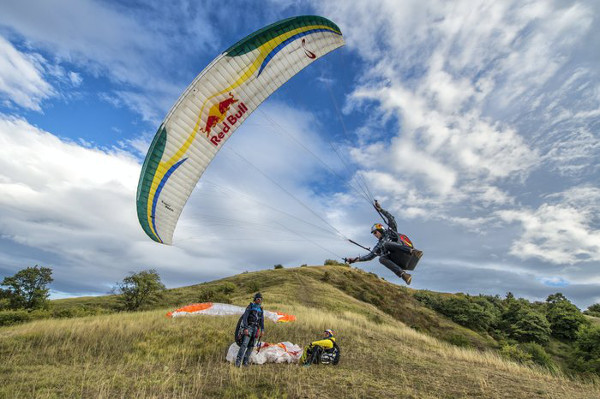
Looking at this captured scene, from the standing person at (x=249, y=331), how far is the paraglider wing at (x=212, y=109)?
5.34 metres

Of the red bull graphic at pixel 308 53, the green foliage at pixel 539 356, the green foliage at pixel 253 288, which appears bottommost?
the green foliage at pixel 539 356

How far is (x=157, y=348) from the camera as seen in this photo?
948cm

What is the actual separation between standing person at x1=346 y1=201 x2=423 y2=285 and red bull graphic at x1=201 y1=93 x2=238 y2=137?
6.96 m

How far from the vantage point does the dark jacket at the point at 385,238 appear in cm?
1190

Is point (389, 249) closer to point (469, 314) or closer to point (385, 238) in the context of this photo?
point (385, 238)

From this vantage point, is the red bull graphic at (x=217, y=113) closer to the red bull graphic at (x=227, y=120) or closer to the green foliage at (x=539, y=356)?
the red bull graphic at (x=227, y=120)

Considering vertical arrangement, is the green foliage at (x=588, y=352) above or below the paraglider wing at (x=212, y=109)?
below

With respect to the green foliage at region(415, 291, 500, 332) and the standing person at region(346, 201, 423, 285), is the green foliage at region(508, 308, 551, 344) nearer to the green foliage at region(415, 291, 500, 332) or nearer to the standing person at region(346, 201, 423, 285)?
the green foliage at region(415, 291, 500, 332)

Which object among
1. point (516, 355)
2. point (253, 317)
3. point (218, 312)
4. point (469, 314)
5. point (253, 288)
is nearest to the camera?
point (253, 317)

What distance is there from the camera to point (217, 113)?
1099 centimetres

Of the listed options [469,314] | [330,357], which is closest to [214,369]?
[330,357]

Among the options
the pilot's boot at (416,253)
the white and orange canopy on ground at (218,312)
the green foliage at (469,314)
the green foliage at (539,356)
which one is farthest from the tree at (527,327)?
the white and orange canopy on ground at (218,312)

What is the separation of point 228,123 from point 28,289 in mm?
28700

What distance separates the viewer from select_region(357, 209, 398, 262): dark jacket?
11.9 metres
